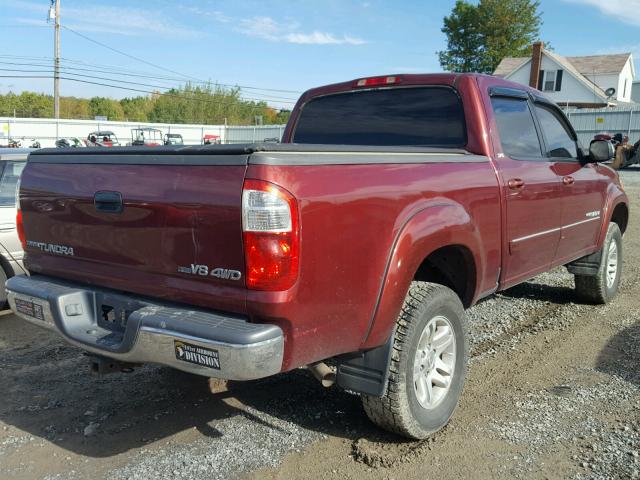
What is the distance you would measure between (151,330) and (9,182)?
441 centimetres

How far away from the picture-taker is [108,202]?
2969 mm

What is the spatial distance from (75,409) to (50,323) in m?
0.99

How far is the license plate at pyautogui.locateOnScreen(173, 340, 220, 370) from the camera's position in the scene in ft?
8.19

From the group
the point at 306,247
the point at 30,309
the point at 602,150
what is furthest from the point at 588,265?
the point at 30,309

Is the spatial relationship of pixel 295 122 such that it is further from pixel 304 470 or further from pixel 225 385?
pixel 304 470

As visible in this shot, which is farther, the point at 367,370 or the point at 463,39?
the point at 463,39

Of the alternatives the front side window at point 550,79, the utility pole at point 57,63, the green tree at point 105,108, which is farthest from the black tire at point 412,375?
the green tree at point 105,108

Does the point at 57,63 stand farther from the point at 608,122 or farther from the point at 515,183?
the point at 515,183

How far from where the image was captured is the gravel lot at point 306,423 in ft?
10.3

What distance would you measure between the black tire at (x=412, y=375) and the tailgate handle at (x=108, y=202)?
1530 millimetres

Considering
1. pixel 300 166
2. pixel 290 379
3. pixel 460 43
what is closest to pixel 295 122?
pixel 290 379

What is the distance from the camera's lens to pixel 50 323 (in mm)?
3125

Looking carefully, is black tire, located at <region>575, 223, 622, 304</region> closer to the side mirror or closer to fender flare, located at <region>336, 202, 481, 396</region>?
the side mirror

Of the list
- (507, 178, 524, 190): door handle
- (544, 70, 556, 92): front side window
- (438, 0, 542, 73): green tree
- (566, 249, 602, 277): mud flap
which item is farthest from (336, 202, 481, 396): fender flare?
(438, 0, 542, 73): green tree
